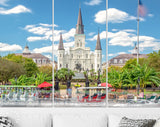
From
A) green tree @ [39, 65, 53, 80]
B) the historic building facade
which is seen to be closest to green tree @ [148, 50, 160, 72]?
the historic building facade

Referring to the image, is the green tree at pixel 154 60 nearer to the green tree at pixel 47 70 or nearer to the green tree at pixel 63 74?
the green tree at pixel 63 74

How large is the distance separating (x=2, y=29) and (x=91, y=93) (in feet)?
7.13

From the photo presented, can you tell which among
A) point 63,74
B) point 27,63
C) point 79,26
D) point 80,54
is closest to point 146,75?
point 80,54

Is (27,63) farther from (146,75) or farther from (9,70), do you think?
(146,75)

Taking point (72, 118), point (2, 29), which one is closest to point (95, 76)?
point (2, 29)

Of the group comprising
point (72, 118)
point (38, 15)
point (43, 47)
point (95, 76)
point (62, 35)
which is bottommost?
point (72, 118)

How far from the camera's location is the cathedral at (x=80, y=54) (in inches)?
161

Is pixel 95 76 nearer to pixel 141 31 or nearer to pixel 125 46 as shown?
pixel 125 46

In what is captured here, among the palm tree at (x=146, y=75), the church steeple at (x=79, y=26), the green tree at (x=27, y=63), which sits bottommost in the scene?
the palm tree at (x=146, y=75)

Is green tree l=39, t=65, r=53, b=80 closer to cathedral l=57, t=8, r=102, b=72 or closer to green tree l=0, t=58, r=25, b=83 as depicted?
cathedral l=57, t=8, r=102, b=72

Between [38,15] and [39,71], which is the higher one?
[38,15]

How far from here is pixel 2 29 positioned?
3.69 m

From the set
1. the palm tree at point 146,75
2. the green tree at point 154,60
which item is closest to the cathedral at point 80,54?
the palm tree at point 146,75

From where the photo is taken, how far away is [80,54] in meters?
4.34
